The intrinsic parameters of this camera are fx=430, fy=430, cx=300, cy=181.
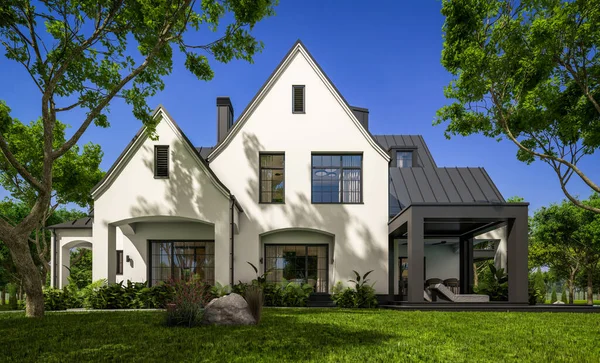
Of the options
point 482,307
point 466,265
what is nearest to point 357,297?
point 482,307

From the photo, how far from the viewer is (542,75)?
15961 millimetres

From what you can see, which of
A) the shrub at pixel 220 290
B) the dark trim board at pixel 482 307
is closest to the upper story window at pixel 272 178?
the shrub at pixel 220 290

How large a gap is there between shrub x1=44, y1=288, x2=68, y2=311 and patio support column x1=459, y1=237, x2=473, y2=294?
→ 17214mm

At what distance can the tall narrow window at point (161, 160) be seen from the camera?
16469 mm

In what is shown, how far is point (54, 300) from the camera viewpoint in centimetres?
1584

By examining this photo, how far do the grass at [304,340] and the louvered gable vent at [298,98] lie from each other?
10067mm

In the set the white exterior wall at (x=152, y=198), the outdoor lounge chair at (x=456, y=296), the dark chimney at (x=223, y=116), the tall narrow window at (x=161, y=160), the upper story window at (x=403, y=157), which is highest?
the dark chimney at (x=223, y=116)

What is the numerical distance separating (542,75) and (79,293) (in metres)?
19.2

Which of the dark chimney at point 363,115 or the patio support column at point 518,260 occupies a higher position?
the dark chimney at point 363,115

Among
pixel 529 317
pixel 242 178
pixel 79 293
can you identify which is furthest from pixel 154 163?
pixel 529 317

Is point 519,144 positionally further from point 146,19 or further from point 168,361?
point 168,361

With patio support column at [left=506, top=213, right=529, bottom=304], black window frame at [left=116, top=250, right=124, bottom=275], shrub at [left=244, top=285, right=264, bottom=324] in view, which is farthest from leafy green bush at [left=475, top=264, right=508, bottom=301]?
black window frame at [left=116, top=250, right=124, bottom=275]

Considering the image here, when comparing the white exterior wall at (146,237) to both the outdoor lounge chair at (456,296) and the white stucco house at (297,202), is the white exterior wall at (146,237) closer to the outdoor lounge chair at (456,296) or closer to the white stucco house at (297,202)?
the white stucco house at (297,202)

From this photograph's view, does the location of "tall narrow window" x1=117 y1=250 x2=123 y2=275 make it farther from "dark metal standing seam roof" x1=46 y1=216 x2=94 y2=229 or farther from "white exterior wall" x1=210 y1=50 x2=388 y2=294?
"white exterior wall" x1=210 y1=50 x2=388 y2=294
